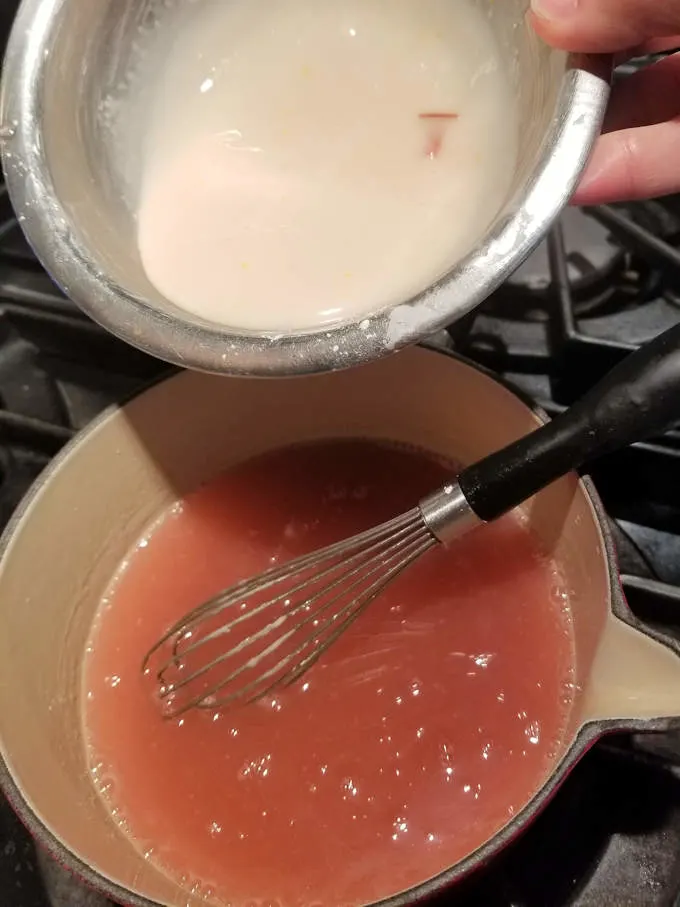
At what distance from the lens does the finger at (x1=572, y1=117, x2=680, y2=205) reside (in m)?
0.71

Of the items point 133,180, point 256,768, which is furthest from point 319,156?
point 256,768

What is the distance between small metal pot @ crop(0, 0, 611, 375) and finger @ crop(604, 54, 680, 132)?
187 mm

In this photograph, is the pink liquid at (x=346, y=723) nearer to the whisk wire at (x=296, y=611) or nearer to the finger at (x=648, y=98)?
the whisk wire at (x=296, y=611)

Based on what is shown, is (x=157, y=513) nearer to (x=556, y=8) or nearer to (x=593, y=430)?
(x=593, y=430)

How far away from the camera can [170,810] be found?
675 millimetres

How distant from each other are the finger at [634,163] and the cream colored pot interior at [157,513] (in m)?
0.20

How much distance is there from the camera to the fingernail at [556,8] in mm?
547

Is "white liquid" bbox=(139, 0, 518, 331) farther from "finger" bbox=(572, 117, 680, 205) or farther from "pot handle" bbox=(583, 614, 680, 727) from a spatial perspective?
"pot handle" bbox=(583, 614, 680, 727)

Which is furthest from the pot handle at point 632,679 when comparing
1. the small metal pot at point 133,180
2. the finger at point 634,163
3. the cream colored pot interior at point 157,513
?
the finger at point 634,163

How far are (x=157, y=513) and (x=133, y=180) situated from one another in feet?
1.07

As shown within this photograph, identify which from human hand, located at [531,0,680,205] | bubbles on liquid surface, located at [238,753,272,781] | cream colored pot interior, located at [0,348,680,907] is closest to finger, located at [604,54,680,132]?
human hand, located at [531,0,680,205]

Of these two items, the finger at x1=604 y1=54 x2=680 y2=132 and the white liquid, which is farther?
the finger at x1=604 y1=54 x2=680 y2=132

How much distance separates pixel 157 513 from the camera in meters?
0.84

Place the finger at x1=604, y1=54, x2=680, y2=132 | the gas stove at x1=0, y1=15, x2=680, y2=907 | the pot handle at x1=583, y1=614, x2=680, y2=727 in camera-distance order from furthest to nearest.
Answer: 1. the finger at x1=604, y1=54, x2=680, y2=132
2. the gas stove at x1=0, y1=15, x2=680, y2=907
3. the pot handle at x1=583, y1=614, x2=680, y2=727
